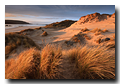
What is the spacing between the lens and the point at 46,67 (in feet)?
5.90

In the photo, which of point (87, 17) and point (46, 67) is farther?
point (87, 17)
